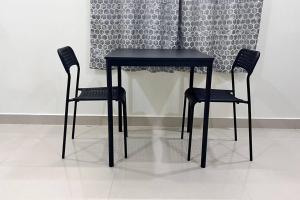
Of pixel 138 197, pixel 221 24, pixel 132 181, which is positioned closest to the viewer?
pixel 138 197

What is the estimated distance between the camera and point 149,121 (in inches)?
110

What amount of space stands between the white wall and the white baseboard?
51mm

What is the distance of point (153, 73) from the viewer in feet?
8.83

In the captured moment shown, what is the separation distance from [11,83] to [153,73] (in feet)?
4.61

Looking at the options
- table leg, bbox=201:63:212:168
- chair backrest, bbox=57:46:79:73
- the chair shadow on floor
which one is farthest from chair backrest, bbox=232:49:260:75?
chair backrest, bbox=57:46:79:73

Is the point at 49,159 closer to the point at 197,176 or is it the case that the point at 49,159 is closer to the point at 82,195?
the point at 82,195

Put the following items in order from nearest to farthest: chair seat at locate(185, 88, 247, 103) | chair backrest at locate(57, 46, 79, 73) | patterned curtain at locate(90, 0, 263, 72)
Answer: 1. chair backrest at locate(57, 46, 79, 73)
2. chair seat at locate(185, 88, 247, 103)
3. patterned curtain at locate(90, 0, 263, 72)

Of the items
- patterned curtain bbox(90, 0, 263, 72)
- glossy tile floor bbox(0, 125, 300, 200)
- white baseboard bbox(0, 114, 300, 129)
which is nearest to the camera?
glossy tile floor bbox(0, 125, 300, 200)

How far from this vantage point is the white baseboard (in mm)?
2793

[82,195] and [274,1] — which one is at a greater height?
[274,1]

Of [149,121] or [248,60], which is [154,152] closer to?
[149,121]

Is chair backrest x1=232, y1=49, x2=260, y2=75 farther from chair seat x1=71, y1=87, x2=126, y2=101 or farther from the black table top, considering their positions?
chair seat x1=71, y1=87, x2=126, y2=101

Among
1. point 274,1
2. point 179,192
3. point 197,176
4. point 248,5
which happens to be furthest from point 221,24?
point 179,192

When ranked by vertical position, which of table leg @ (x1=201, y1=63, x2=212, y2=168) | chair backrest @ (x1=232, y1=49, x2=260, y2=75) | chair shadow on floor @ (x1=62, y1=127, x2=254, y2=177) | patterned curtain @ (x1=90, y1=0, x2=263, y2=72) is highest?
patterned curtain @ (x1=90, y1=0, x2=263, y2=72)
